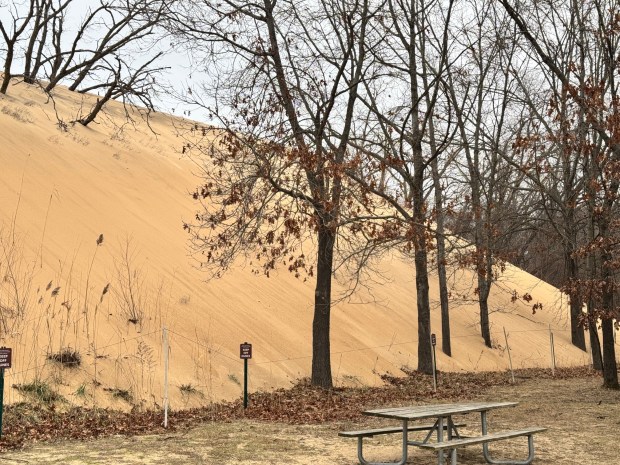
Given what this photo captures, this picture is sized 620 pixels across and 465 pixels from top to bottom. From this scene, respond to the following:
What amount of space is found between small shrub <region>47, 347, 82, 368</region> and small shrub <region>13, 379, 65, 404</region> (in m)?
0.82

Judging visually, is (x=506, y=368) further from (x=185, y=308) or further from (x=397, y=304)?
(x=185, y=308)

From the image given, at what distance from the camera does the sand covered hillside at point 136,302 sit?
1309 centimetres

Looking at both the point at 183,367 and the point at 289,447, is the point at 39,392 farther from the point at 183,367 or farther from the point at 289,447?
the point at 289,447

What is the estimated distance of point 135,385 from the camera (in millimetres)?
12797

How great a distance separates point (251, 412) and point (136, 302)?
4.08 m

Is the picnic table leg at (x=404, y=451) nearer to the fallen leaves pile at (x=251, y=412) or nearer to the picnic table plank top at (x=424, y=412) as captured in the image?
the picnic table plank top at (x=424, y=412)

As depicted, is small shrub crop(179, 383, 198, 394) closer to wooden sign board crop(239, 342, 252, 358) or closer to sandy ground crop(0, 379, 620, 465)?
wooden sign board crop(239, 342, 252, 358)

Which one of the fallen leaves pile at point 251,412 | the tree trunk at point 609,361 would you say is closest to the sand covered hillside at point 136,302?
the fallen leaves pile at point 251,412

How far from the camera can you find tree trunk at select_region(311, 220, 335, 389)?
50.8 ft

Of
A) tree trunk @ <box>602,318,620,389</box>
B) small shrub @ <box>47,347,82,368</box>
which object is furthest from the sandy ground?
tree trunk @ <box>602,318,620,389</box>

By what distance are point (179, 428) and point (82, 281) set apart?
525cm

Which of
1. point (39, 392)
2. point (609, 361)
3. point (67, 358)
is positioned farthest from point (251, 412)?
point (609, 361)

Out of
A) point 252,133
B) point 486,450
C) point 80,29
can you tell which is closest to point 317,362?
point 252,133

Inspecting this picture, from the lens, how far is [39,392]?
11383mm
